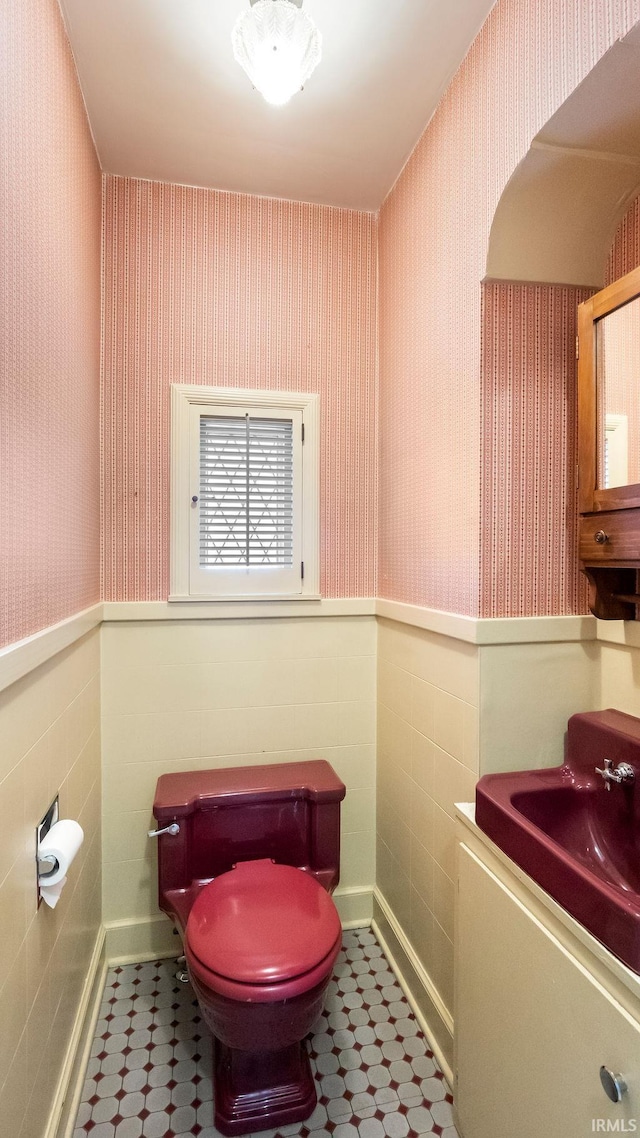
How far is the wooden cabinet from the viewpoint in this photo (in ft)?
2.45

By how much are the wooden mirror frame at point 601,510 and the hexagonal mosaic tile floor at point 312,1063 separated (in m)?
1.28

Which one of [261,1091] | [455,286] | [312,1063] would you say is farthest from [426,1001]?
[455,286]

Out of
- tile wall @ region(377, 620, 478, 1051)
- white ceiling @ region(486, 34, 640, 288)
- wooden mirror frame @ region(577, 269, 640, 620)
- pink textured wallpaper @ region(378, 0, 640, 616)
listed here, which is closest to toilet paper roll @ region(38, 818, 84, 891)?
tile wall @ region(377, 620, 478, 1051)

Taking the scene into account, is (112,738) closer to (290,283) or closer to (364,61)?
(290,283)

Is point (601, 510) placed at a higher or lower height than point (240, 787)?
higher

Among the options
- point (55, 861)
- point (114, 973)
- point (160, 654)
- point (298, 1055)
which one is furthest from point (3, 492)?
point (114, 973)

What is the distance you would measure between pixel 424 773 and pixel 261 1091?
0.85m

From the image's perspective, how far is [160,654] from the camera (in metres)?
1.74

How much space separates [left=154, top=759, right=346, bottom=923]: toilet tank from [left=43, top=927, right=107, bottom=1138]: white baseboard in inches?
12.4

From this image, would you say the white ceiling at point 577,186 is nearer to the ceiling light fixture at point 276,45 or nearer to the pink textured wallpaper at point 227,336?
the ceiling light fixture at point 276,45

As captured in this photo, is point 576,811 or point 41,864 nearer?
point 41,864

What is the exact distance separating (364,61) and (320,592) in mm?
1475

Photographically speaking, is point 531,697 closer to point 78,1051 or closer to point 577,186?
point 577,186

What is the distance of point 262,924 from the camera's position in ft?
4.10
